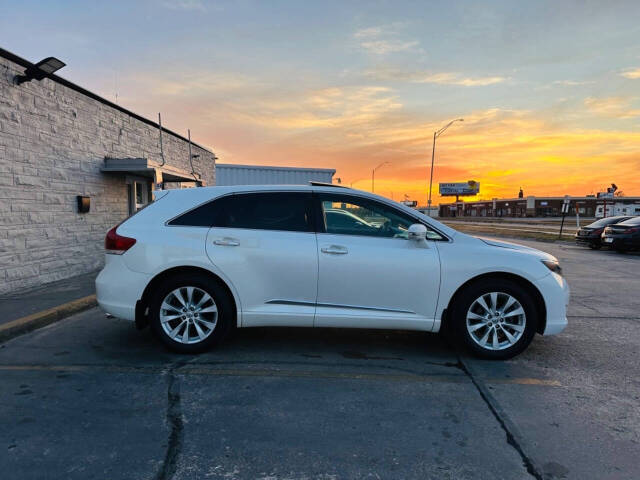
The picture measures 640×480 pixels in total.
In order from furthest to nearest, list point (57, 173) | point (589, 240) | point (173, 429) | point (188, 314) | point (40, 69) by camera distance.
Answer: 1. point (589, 240)
2. point (57, 173)
3. point (40, 69)
4. point (188, 314)
5. point (173, 429)

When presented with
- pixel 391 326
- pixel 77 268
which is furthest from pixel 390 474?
pixel 77 268

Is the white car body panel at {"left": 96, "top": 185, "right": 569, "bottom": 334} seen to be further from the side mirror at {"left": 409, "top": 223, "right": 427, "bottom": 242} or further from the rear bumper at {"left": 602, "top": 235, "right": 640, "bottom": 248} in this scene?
the rear bumper at {"left": 602, "top": 235, "right": 640, "bottom": 248}

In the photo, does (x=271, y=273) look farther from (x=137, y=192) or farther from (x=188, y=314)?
(x=137, y=192)

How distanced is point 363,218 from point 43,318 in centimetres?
433

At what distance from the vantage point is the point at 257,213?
14.1 ft

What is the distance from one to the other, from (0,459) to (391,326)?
318cm

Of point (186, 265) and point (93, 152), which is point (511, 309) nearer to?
point (186, 265)

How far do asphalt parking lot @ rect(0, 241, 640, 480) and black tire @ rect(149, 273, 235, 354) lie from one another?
0.16 meters

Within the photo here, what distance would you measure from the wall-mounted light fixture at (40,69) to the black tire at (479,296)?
284 inches

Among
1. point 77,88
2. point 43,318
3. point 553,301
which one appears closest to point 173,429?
point 43,318

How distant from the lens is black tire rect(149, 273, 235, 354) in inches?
162

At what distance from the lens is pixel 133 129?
34.2 feet

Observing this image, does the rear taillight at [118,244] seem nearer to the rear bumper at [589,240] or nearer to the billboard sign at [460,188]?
the rear bumper at [589,240]

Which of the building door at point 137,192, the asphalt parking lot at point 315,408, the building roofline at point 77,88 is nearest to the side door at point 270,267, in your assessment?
the asphalt parking lot at point 315,408
